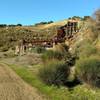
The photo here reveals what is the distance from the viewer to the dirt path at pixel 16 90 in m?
18.8

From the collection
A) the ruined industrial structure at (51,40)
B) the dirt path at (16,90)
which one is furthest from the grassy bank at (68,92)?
the ruined industrial structure at (51,40)

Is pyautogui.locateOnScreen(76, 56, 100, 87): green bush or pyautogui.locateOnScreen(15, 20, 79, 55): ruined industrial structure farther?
pyautogui.locateOnScreen(15, 20, 79, 55): ruined industrial structure

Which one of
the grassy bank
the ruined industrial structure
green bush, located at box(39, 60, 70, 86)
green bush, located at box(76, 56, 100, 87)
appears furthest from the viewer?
the ruined industrial structure

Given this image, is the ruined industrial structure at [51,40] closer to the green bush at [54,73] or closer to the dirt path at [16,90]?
the dirt path at [16,90]

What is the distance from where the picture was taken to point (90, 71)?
69.8ft

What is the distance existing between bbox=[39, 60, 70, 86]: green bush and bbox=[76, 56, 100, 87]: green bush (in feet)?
4.72

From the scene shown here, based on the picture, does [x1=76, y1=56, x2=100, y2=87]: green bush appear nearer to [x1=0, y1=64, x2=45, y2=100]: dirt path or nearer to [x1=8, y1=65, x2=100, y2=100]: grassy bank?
[x1=8, y1=65, x2=100, y2=100]: grassy bank

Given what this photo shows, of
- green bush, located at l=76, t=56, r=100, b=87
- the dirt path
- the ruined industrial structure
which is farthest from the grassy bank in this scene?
the ruined industrial structure

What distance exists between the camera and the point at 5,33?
409 ft

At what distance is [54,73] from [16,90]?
117 inches

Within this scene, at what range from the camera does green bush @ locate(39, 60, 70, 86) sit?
23188 millimetres

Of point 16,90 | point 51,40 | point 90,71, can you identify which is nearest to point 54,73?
point 90,71

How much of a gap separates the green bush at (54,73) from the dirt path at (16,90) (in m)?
1.21

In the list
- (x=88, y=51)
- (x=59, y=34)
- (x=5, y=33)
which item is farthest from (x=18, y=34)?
(x=88, y=51)
